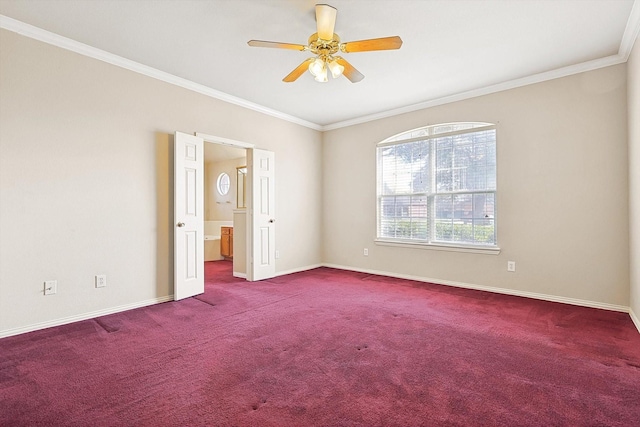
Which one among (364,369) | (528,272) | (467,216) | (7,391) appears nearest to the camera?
(7,391)

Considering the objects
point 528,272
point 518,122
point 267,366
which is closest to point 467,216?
→ point 528,272

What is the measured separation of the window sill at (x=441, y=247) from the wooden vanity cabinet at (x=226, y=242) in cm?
357

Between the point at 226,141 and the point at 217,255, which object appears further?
the point at 217,255

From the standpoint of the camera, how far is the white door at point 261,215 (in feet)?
15.7

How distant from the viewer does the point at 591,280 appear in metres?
3.46

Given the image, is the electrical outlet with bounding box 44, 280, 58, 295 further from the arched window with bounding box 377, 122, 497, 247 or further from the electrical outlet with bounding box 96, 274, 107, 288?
the arched window with bounding box 377, 122, 497, 247

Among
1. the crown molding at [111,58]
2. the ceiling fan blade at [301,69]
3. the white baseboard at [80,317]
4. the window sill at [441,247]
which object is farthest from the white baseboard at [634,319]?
the crown molding at [111,58]

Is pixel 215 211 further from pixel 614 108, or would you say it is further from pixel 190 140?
pixel 614 108

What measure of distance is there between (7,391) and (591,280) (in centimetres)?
515

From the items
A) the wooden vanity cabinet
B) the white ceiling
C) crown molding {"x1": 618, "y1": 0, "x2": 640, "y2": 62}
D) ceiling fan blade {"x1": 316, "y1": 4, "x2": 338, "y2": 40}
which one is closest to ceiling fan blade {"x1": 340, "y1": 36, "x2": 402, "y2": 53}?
ceiling fan blade {"x1": 316, "y1": 4, "x2": 338, "y2": 40}

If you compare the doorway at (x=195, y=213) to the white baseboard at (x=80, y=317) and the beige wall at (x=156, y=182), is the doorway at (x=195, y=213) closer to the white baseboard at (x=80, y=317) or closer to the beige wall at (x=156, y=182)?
the beige wall at (x=156, y=182)

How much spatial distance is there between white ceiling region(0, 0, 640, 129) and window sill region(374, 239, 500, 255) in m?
2.13

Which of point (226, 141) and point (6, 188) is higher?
point (226, 141)

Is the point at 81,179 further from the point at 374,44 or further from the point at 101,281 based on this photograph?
the point at 374,44
